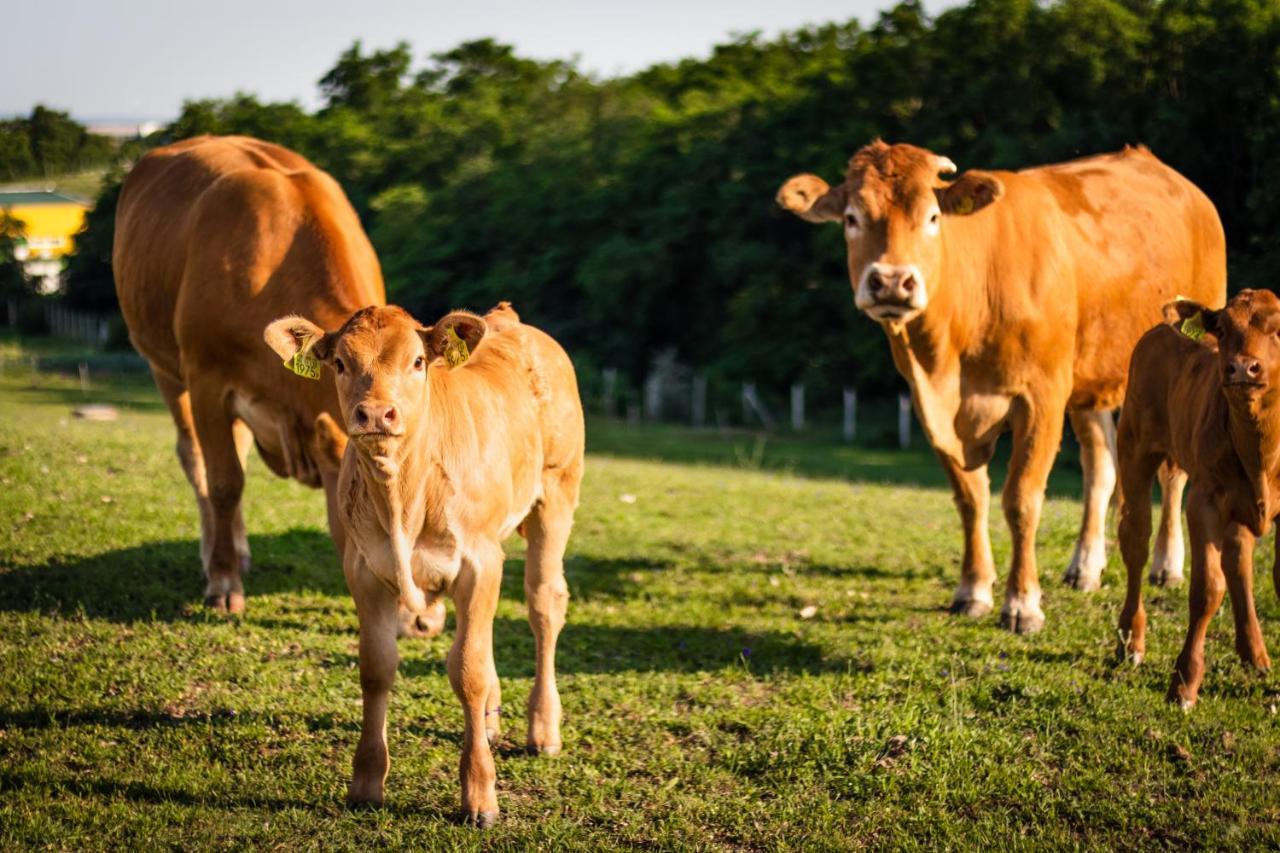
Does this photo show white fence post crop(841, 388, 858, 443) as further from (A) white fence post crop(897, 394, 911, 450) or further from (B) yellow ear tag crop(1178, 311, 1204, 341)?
(B) yellow ear tag crop(1178, 311, 1204, 341)

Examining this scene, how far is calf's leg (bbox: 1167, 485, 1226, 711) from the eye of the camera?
6969mm

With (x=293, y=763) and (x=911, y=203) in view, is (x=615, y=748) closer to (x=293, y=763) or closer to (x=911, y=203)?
(x=293, y=763)

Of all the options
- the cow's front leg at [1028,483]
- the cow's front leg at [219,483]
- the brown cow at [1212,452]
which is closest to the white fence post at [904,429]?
the cow's front leg at [1028,483]

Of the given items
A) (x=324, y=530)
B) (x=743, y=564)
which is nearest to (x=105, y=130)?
(x=324, y=530)

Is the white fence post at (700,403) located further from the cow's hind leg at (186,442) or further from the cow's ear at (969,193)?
the cow's ear at (969,193)

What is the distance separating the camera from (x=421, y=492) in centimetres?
561

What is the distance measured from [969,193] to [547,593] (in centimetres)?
398

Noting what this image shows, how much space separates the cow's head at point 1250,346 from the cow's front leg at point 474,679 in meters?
3.69

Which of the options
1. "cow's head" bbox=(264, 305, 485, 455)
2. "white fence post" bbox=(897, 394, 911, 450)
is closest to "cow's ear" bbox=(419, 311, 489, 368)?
"cow's head" bbox=(264, 305, 485, 455)

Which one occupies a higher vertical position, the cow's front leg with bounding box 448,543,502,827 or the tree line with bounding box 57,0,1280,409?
the tree line with bounding box 57,0,1280,409

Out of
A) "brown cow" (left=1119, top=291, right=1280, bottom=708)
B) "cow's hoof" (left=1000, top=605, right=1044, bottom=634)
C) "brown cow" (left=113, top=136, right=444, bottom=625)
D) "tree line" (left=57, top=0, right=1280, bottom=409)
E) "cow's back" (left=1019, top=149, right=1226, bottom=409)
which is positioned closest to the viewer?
"brown cow" (left=1119, top=291, right=1280, bottom=708)

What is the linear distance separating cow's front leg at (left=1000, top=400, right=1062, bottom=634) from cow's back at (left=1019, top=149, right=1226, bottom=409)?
2.67 feet

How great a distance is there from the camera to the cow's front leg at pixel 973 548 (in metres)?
9.09

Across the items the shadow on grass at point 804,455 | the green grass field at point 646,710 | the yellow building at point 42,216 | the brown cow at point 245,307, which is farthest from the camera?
the shadow on grass at point 804,455
